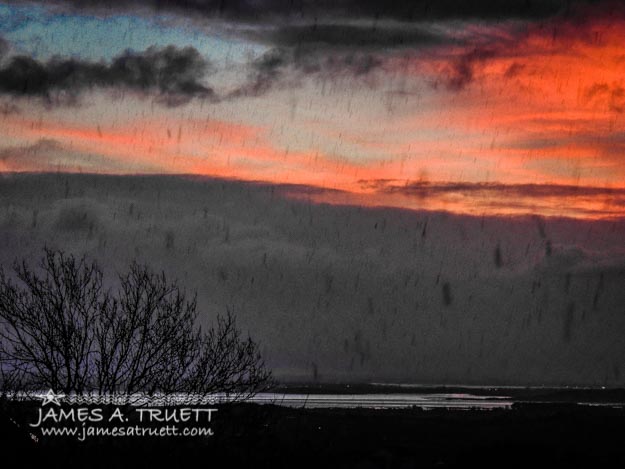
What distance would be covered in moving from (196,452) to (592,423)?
5602cm

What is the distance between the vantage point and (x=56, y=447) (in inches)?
934

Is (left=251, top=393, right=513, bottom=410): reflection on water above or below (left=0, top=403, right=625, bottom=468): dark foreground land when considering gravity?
below

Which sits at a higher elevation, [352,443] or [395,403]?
[352,443]

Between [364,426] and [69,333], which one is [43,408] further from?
[364,426]

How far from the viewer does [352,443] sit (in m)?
56.4

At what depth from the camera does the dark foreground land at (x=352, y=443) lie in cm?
2381

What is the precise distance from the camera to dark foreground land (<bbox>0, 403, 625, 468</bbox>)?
2381cm

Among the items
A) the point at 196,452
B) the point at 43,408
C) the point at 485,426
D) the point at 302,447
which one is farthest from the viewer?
the point at 485,426

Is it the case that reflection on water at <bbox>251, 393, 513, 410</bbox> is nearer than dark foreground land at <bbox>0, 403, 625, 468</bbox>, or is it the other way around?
dark foreground land at <bbox>0, 403, 625, 468</bbox>

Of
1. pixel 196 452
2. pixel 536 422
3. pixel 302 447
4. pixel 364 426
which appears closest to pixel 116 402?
pixel 196 452

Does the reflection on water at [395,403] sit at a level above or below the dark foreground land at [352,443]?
below

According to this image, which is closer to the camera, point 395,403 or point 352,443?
point 352,443

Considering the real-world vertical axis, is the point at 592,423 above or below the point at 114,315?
below

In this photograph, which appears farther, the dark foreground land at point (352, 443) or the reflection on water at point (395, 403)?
the reflection on water at point (395, 403)
